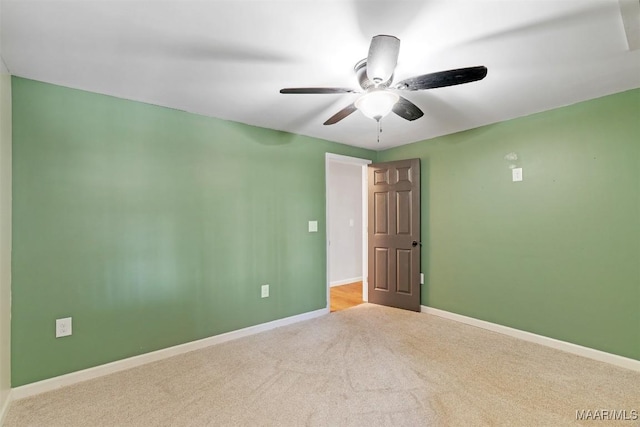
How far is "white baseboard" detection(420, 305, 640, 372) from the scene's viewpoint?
232 cm

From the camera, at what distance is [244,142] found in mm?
3041

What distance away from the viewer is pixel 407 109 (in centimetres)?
197

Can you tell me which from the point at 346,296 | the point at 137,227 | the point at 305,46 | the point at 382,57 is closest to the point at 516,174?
the point at 382,57

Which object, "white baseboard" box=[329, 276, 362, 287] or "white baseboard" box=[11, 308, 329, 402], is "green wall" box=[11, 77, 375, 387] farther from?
"white baseboard" box=[329, 276, 362, 287]

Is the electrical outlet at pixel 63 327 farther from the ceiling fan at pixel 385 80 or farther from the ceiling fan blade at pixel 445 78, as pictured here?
the ceiling fan blade at pixel 445 78

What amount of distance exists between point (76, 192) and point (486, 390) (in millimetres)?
3290

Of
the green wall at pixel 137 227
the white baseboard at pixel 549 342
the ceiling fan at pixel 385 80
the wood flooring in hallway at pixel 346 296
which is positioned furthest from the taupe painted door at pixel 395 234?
the ceiling fan at pixel 385 80

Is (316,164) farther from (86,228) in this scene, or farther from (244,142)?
(86,228)

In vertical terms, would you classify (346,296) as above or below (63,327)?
below

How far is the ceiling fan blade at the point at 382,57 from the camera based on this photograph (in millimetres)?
1329

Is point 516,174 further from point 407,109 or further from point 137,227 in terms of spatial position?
point 137,227

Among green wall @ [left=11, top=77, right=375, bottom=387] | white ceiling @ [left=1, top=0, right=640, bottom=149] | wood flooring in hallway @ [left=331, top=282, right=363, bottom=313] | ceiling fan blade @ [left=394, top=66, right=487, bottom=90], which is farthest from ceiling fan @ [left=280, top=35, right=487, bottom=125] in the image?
wood flooring in hallway @ [left=331, top=282, right=363, bottom=313]

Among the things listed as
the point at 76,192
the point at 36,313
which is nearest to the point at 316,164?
the point at 76,192

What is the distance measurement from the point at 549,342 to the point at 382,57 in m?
2.97
